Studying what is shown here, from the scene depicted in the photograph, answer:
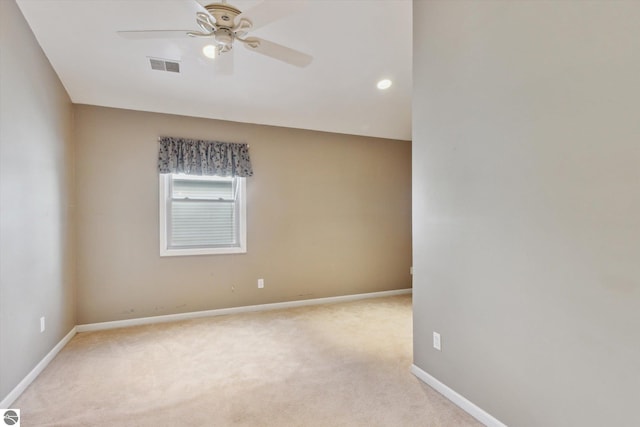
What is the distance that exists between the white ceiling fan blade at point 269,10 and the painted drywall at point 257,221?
2504mm

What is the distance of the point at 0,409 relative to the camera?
6.84ft

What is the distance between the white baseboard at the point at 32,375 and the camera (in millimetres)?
2211

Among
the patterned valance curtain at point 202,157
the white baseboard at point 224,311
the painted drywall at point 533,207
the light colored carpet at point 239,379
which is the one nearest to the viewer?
the painted drywall at point 533,207

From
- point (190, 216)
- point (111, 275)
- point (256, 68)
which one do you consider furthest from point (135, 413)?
point (256, 68)

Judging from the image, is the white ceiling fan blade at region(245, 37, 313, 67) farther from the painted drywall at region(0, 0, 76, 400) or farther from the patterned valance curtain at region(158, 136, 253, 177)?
the patterned valance curtain at region(158, 136, 253, 177)

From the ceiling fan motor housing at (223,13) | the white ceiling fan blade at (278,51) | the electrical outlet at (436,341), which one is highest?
the ceiling fan motor housing at (223,13)

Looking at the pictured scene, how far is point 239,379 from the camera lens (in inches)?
102

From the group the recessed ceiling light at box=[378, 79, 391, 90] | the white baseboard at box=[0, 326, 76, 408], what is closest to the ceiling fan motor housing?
the recessed ceiling light at box=[378, 79, 391, 90]

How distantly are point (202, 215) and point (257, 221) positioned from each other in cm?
72

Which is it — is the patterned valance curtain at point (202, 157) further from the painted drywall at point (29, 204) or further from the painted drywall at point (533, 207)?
the painted drywall at point (533, 207)

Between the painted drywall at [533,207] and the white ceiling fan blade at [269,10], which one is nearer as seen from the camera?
the painted drywall at [533,207]

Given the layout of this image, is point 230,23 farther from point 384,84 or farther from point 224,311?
point 224,311

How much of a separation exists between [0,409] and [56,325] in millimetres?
1180

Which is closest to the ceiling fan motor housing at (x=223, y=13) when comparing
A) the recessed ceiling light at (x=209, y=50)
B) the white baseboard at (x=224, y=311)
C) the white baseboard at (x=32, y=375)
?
the recessed ceiling light at (x=209, y=50)
